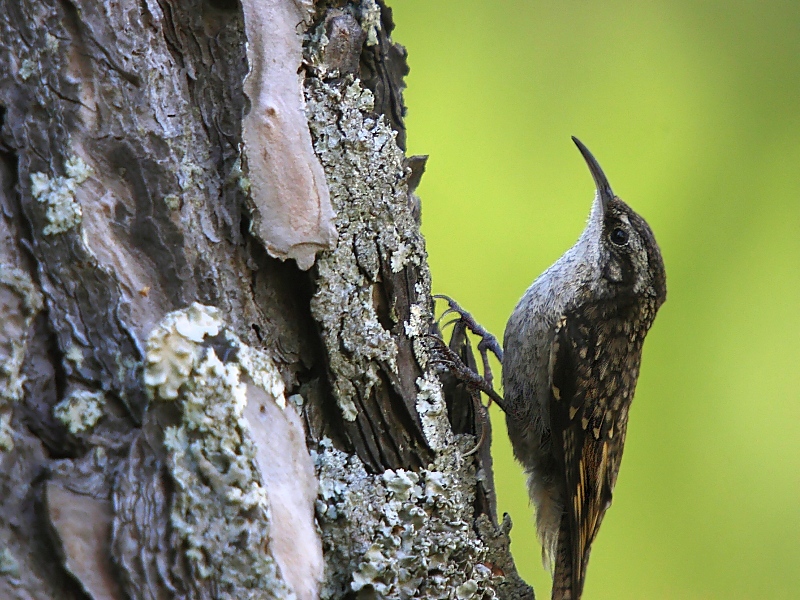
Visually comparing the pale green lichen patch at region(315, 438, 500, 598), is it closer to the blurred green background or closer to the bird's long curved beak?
the bird's long curved beak

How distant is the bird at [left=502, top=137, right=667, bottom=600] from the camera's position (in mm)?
2611

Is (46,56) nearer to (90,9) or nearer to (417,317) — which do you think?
(90,9)

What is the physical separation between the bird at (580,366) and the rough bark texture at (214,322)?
99 centimetres

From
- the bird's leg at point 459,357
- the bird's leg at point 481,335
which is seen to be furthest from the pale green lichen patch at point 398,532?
the bird's leg at point 481,335

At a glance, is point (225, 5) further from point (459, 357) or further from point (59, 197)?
point (459, 357)

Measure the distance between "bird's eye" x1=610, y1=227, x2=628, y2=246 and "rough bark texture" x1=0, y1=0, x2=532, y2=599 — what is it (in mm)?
1229

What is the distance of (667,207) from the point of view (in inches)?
137

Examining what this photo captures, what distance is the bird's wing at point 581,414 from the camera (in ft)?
8.50

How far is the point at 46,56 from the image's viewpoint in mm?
1263

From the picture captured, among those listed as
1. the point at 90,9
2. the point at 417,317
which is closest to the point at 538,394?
the point at 417,317

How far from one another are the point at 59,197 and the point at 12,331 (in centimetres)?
24

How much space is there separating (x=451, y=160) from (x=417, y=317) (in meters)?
1.77

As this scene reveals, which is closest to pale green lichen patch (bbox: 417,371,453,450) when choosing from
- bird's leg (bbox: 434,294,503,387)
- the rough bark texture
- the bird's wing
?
the rough bark texture

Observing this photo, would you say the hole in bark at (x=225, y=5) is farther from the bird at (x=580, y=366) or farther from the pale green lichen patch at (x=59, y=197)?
the bird at (x=580, y=366)
